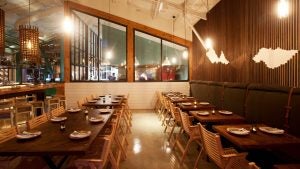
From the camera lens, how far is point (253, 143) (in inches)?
97.1

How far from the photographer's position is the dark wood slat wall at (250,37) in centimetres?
369

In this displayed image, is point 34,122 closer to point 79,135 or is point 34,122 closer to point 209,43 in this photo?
point 79,135

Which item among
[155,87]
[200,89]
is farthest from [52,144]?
[155,87]

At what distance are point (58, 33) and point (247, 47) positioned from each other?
985 cm

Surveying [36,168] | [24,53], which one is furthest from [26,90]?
[36,168]

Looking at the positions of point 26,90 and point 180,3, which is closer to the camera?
point 26,90

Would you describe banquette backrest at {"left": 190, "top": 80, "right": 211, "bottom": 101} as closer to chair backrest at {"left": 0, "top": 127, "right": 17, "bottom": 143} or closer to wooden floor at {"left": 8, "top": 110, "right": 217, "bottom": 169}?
wooden floor at {"left": 8, "top": 110, "right": 217, "bottom": 169}

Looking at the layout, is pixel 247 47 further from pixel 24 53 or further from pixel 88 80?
pixel 88 80

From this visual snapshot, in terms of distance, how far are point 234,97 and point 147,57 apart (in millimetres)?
5261

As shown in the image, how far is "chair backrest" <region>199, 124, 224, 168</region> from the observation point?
244cm

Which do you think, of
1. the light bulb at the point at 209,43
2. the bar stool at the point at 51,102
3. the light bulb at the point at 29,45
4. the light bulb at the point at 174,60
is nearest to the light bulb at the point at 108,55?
the light bulb at the point at 174,60

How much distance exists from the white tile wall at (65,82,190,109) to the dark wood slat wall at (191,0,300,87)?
2.30 m

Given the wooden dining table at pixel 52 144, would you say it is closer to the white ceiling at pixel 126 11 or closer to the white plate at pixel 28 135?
the white plate at pixel 28 135

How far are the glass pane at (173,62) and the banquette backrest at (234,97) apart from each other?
4331 millimetres
